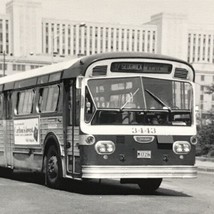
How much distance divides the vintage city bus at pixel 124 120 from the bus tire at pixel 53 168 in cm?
2

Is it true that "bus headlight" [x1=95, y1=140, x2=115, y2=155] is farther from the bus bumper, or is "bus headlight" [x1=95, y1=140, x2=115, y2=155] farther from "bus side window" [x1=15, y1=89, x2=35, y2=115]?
"bus side window" [x1=15, y1=89, x2=35, y2=115]

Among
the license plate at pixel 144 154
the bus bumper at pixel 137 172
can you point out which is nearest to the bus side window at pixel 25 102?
the bus bumper at pixel 137 172

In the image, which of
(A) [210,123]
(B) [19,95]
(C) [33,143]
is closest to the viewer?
(C) [33,143]

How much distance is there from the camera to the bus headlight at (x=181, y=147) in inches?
413

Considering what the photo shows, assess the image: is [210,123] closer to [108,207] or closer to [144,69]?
[144,69]

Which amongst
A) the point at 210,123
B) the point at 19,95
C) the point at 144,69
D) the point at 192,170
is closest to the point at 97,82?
the point at 144,69

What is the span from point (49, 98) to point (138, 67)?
252 centimetres

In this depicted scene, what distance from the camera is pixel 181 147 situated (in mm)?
10555

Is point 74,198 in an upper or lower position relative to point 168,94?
lower

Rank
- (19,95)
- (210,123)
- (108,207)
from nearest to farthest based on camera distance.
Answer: (108,207), (19,95), (210,123)

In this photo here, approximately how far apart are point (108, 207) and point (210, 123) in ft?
65.1

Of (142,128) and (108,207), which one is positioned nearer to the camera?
(108,207)

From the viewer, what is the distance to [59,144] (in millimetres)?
11188

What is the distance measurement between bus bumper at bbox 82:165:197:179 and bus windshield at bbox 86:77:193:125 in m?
1.15
